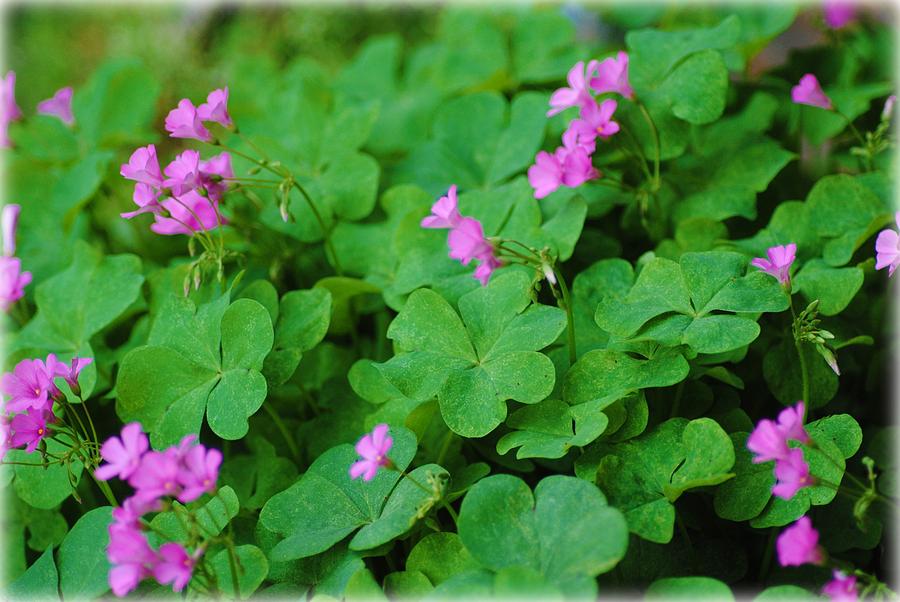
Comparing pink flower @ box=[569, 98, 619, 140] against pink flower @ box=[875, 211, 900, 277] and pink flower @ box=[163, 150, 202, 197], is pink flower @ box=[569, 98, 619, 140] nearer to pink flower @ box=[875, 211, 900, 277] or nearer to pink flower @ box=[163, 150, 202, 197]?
pink flower @ box=[875, 211, 900, 277]

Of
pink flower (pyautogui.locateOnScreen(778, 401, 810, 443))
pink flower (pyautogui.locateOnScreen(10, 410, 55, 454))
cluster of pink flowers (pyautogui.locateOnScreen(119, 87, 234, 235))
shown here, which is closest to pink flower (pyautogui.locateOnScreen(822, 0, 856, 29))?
pink flower (pyautogui.locateOnScreen(778, 401, 810, 443))

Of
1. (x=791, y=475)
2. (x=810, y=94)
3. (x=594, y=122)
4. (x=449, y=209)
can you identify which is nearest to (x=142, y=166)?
(x=449, y=209)

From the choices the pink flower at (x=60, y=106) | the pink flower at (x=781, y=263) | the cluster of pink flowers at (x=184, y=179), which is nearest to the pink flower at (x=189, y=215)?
the cluster of pink flowers at (x=184, y=179)

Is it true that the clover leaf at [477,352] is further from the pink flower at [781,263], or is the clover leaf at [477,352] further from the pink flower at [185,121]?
the pink flower at [185,121]

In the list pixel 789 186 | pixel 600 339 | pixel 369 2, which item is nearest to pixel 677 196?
pixel 789 186

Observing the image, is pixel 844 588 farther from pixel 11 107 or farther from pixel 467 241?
pixel 11 107

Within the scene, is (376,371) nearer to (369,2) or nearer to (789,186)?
(789,186)
